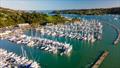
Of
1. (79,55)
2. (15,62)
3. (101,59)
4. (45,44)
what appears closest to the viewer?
(15,62)

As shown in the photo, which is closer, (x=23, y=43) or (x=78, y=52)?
(x=78, y=52)

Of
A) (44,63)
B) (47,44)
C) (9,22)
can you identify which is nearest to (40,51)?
(47,44)

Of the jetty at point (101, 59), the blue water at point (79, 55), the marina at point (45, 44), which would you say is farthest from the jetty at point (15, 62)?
the jetty at point (101, 59)

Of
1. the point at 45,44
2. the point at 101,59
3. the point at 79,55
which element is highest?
the point at 45,44

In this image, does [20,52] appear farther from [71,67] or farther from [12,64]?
[71,67]

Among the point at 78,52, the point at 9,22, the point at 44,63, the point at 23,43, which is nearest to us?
the point at 44,63

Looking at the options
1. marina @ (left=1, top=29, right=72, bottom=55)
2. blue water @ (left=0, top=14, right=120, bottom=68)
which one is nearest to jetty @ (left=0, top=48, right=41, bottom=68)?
blue water @ (left=0, top=14, right=120, bottom=68)

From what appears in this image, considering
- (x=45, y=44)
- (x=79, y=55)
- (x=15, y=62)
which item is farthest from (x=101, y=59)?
(x=45, y=44)

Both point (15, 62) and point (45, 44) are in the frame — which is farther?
point (45, 44)

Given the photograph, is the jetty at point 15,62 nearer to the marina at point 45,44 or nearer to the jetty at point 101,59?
the marina at point 45,44

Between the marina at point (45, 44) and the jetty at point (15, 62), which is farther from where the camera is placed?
the marina at point (45, 44)

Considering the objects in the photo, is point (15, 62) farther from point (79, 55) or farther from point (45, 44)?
point (45, 44)
